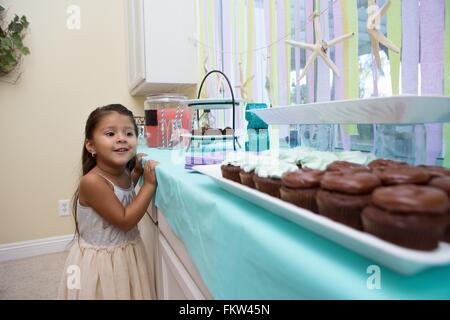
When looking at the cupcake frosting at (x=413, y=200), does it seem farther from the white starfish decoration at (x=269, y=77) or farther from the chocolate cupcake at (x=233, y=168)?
the white starfish decoration at (x=269, y=77)

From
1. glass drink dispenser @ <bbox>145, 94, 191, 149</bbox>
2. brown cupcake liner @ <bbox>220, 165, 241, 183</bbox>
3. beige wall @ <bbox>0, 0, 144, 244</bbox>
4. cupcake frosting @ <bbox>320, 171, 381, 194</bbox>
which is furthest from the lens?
beige wall @ <bbox>0, 0, 144, 244</bbox>

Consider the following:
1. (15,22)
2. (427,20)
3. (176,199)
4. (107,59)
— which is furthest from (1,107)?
(427,20)

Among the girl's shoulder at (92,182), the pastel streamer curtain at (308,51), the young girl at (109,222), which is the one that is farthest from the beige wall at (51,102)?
the girl's shoulder at (92,182)

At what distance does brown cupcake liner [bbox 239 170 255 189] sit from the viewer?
0.56m

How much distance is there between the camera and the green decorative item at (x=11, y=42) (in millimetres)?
1950

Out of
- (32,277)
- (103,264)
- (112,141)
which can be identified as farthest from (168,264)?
(32,277)

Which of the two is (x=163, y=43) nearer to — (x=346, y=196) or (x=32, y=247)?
(x=32, y=247)

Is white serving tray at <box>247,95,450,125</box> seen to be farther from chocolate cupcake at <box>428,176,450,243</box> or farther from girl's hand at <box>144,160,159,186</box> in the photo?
girl's hand at <box>144,160,159,186</box>

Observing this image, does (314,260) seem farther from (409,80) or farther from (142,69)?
(142,69)

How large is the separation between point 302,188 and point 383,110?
0.78 ft

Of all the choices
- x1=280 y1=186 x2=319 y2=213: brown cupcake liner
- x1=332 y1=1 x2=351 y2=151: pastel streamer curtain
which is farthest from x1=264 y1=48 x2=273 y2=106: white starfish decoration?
x1=280 y1=186 x2=319 y2=213: brown cupcake liner

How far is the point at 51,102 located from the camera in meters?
2.22

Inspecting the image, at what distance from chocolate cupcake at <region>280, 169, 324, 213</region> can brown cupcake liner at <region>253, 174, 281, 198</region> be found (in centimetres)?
3

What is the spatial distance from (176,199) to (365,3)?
2.81 ft
